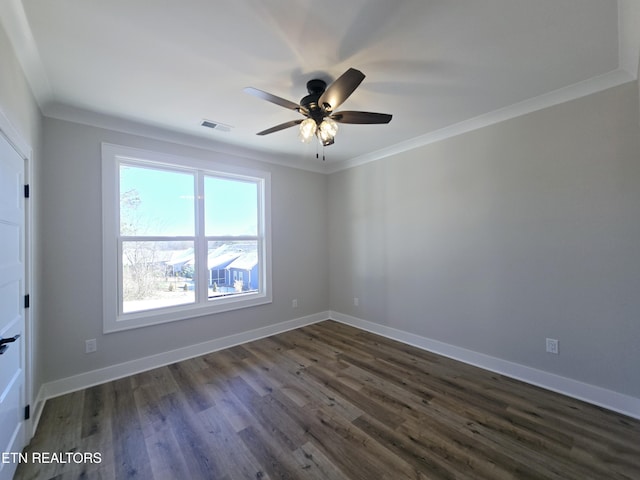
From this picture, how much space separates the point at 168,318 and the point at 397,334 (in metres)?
2.92

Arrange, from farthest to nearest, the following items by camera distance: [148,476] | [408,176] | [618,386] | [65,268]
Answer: [408,176], [65,268], [618,386], [148,476]

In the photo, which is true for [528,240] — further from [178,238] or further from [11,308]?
[11,308]

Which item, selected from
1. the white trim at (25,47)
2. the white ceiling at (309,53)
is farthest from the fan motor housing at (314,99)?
the white trim at (25,47)

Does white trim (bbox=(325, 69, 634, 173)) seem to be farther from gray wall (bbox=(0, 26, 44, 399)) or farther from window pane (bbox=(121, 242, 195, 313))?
gray wall (bbox=(0, 26, 44, 399))

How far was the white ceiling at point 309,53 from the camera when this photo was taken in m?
1.48

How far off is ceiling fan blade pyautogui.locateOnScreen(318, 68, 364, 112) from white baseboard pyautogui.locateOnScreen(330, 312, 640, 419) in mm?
2914

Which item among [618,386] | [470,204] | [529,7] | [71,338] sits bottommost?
[618,386]

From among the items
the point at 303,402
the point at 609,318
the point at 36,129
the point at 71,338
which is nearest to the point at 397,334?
the point at 303,402

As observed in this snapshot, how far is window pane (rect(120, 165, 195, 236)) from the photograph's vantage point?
288cm

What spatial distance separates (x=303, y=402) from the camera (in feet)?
7.47

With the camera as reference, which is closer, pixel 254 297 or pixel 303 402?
pixel 303 402

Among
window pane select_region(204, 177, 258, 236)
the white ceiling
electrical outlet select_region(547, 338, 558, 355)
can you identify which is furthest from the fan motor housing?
electrical outlet select_region(547, 338, 558, 355)

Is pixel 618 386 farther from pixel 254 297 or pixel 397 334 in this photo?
pixel 254 297

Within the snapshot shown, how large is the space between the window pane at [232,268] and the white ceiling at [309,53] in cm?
167
